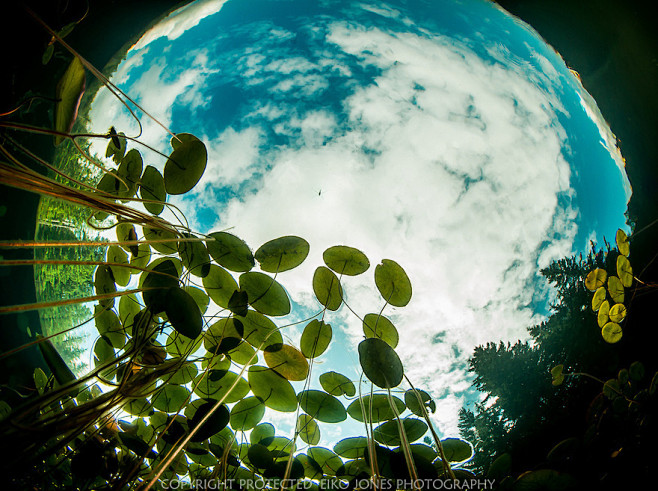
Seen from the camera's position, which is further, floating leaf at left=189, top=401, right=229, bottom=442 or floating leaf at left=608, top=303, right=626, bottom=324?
floating leaf at left=608, top=303, right=626, bottom=324

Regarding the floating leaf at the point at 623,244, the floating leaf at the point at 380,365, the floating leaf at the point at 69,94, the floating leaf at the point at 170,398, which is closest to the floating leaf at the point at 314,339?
the floating leaf at the point at 380,365

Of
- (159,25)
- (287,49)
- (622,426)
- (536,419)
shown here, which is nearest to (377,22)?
(287,49)

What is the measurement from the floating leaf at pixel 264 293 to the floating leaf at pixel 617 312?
1.07 meters

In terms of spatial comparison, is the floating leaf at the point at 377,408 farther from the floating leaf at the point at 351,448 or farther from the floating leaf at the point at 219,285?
the floating leaf at the point at 219,285

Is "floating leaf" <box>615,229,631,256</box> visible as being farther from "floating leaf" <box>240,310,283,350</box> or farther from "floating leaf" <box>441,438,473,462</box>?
"floating leaf" <box>240,310,283,350</box>

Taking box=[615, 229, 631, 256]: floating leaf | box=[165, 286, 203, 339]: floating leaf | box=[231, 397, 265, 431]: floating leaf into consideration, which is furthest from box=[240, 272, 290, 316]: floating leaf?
box=[615, 229, 631, 256]: floating leaf

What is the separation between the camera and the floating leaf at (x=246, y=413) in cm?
57

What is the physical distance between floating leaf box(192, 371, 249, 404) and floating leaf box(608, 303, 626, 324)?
45.8 inches

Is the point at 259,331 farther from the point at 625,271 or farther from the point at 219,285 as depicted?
the point at 625,271

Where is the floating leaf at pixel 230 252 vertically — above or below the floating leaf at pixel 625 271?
below

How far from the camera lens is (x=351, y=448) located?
56 centimetres

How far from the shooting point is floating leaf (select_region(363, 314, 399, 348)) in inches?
22.2

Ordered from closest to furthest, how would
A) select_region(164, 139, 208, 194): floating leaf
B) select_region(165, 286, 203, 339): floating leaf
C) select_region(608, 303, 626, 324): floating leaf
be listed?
select_region(165, 286, 203, 339): floating leaf → select_region(164, 139, 208, 194): floating leaf → select_region(608, 303, 626, 324): floating leaf

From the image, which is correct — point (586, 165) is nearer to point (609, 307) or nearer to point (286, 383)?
point (609, 307)
